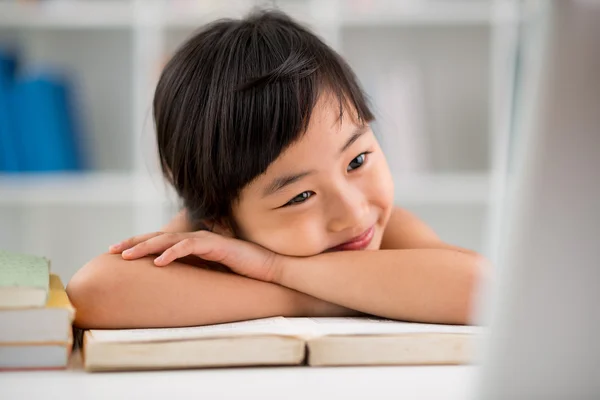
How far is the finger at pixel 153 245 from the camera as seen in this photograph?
31.3 inches

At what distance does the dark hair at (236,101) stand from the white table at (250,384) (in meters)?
0.32

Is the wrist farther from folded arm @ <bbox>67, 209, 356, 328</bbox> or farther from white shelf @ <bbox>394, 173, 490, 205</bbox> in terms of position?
white shelf @ <bbox>394, 173, 490, 205</bbox>

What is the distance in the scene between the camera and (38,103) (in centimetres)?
238

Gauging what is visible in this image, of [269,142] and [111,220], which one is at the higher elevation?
[269,142]

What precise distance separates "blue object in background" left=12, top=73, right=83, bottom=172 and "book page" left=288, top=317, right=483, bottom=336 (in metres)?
1.84

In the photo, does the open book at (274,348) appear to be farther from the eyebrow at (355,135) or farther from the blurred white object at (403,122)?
the blurred white object at (403,122)

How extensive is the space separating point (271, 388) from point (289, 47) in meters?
0.49

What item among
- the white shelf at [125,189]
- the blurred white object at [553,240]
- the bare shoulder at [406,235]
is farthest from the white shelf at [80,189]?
the blurred white object at [553,240]

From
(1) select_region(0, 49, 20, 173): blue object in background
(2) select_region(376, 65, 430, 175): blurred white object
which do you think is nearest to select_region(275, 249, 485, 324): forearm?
(2) select_region(376, 65, 430, 175): blurred white object

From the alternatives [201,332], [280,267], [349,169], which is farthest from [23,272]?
[349,169]

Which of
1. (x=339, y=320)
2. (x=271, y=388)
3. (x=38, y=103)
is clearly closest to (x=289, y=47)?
(x=339, y=320)

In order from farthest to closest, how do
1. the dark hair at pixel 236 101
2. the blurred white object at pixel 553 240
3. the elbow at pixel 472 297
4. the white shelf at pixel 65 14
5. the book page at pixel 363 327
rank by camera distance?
the white shelf at pixel 65 14, the dark hair at pixel 236 101, the elbow at pixel 472 297, the book page at pixel 363 327, the blurred white object at pixel 553 240

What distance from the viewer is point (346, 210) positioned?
0.88 metres

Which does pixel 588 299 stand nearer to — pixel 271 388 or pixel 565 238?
pixel 565 238
